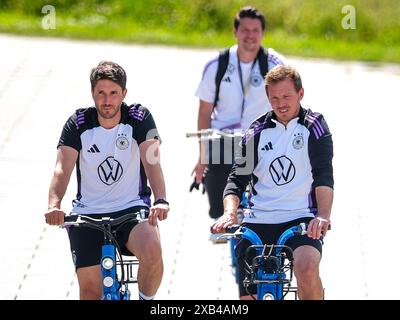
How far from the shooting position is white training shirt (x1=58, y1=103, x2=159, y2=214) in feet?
26.7

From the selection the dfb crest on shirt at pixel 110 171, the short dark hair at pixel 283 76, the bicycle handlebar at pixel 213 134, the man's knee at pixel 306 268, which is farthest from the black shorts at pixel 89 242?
the bicycle handlebar at pixel 213 134

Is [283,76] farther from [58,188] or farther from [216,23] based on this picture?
[216,23]

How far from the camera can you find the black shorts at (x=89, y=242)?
26.0 ft

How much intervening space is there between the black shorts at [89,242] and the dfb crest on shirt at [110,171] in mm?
347

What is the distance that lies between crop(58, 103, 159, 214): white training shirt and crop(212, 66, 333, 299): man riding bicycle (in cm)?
62

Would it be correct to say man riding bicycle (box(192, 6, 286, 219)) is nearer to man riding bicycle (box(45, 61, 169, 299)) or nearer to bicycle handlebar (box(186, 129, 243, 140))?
bicycle handlebar (box(186, 129, 243, 140))

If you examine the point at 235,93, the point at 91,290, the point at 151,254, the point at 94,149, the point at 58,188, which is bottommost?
the point at 91,290

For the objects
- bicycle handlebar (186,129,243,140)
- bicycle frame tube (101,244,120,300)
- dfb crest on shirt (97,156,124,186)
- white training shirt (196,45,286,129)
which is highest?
white training shirt (196,45,286,129)

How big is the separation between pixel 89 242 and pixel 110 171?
0.48 metres

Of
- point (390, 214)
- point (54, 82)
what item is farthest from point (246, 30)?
point (54, 82)

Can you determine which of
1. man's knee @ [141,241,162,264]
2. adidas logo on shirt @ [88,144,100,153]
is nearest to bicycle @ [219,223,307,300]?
man's knee @ [141,241,162,264]

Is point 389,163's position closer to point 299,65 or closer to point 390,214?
point 390,214

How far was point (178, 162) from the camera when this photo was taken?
13.3m

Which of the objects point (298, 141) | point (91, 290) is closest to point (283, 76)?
point (298, 141)
